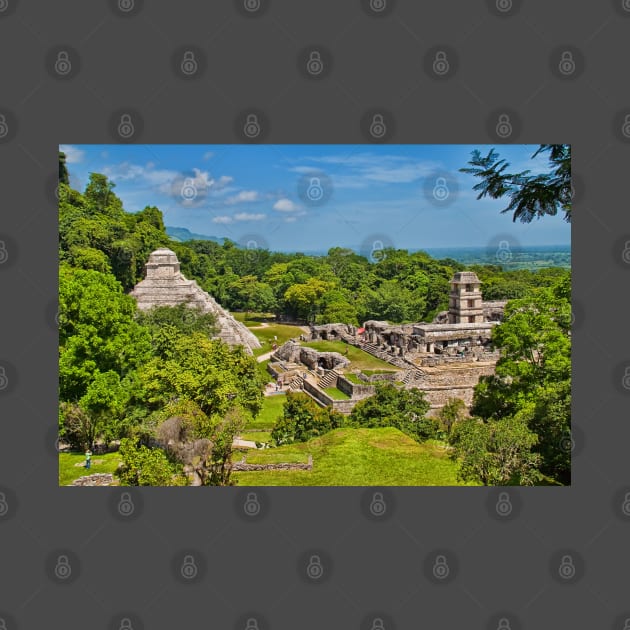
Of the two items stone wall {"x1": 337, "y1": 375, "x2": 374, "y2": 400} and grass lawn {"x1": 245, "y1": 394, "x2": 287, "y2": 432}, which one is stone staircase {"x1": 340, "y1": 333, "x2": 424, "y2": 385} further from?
grass lawn {"x1": 245, "y1": 394, "x2": 287, "y2": 432}

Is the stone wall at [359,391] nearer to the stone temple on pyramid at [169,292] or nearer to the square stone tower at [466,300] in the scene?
the stone temple on pyramid at [169,292]

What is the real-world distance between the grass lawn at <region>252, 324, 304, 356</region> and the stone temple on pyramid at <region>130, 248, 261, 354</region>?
4328 mm

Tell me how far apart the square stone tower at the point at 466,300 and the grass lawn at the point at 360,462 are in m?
17.5

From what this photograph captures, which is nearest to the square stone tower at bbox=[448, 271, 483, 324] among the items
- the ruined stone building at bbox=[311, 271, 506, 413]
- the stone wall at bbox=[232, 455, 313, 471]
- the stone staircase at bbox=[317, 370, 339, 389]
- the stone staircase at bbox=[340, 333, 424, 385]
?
the ruined stone building at bbox=[311, 271, 506, 413]

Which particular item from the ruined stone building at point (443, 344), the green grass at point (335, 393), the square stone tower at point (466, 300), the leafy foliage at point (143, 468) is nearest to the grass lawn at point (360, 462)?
the leafy foliage at point (143, 468)

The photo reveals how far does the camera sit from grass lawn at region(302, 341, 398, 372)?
27.7m

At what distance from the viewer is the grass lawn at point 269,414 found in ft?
66.7

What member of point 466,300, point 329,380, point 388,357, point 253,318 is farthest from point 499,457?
point 253,318

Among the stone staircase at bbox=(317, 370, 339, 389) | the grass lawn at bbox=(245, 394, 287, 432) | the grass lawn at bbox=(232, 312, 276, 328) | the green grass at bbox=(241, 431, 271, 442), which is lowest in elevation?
the green grass at bbox=(241, 431, 271, 442)

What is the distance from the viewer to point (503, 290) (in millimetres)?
46250

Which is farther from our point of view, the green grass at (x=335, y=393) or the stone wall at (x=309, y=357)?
the stone wall at (x=309, y=357)

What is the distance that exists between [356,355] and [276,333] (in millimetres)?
9995
